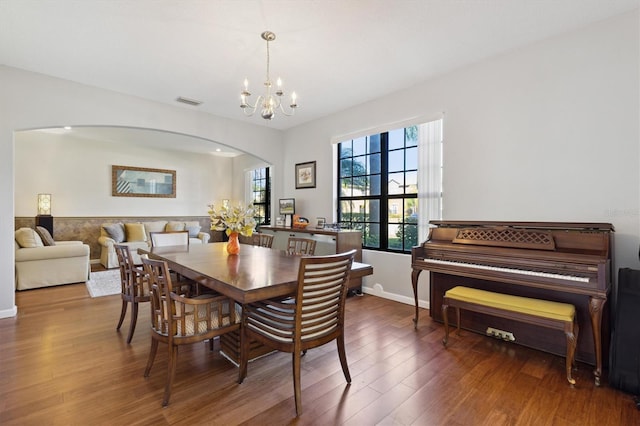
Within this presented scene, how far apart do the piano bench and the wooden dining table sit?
97cm

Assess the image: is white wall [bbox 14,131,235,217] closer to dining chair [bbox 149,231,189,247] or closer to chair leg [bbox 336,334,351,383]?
dining chair [bbox 149,231,189,247]

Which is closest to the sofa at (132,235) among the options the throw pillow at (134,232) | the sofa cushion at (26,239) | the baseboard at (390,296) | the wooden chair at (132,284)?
the throw pillow at (134,232)

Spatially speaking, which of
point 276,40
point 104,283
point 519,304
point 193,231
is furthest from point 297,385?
point 193,231

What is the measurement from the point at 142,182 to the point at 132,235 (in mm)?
1381

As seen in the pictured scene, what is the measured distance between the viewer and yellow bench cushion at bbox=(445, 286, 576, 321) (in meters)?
2.15

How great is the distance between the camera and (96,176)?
265 inches

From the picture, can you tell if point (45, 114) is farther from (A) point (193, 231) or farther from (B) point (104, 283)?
(A) point (193, 231)

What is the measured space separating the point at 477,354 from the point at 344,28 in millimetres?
2957

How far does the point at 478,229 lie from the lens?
9.49 ft

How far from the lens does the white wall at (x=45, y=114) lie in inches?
131

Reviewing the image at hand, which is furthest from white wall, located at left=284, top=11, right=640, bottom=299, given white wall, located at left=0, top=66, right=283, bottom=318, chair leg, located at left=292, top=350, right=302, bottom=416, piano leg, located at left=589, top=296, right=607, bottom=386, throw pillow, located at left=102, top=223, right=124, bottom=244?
throw pillow, located at left=102, top=223, right=124, bottom=244

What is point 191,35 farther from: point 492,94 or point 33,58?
point 492,94

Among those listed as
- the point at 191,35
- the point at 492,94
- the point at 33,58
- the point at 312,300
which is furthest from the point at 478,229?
the point at 33,58

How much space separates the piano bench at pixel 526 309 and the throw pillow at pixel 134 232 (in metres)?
6.45
